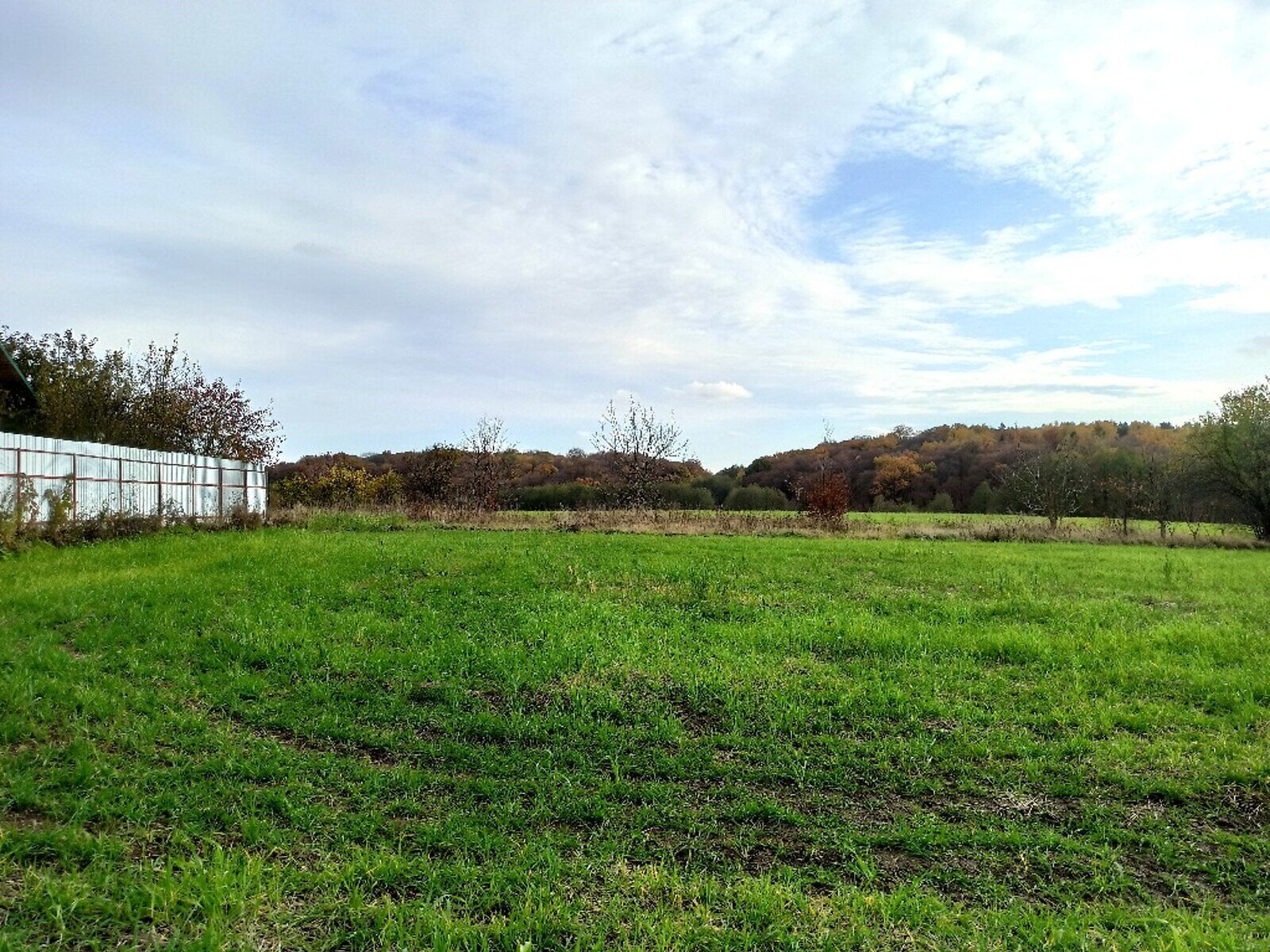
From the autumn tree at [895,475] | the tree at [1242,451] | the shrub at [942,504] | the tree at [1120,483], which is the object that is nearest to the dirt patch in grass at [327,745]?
the tree at [1120,483]

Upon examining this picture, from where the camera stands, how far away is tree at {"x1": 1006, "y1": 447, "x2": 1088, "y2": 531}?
2858cm

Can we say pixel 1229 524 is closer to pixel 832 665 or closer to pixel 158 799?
pixel 832 665

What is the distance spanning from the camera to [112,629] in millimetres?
7793

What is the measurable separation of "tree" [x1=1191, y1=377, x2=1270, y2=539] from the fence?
32125 millimetres

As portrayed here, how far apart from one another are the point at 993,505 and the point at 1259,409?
17.4m

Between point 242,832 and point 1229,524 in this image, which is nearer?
point 242,832

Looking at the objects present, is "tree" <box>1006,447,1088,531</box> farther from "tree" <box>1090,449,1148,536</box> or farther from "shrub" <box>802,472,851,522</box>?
"shrub" <box>802,472,851,522</box>

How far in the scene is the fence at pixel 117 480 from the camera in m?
15.8

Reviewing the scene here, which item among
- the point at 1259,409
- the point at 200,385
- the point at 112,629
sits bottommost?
the point at 112,629

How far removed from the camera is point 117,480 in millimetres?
19125

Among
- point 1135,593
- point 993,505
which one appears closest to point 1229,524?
point 993,505

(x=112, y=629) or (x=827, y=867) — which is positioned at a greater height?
(x=112, y=629)

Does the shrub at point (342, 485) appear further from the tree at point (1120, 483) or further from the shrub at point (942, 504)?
the shrub at point (942, 504)

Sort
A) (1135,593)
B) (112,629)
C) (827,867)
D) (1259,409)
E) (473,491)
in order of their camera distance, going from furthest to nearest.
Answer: (473,491) < (1259,409) < (1135,593) < (112,629) < (827,867)
